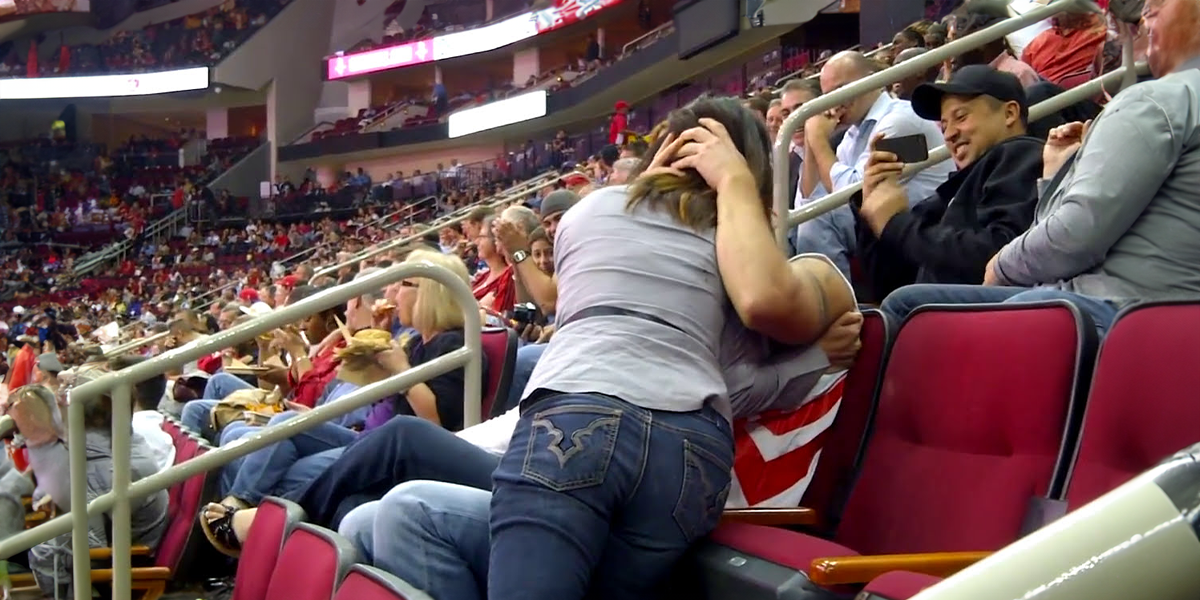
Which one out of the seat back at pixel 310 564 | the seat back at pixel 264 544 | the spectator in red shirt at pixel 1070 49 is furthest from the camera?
the spectator in red shirt at pixel 1070 49

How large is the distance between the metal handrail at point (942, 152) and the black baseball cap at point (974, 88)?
39 cm

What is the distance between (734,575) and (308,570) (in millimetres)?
842

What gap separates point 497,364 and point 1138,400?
178 cm

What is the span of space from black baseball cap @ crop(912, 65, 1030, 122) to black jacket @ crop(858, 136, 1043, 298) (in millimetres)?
128

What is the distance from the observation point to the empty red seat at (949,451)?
144 centimetres

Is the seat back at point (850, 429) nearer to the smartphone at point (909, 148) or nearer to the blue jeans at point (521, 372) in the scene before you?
the smartphone at point (909, 148)

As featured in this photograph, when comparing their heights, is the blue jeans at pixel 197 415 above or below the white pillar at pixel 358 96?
below

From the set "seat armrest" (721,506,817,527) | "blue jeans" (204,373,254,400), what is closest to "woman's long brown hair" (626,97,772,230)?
"seat armrest" (721,506,817,527)

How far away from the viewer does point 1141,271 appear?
6.06ft

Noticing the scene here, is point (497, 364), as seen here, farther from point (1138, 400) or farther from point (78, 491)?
point (1138, 400)

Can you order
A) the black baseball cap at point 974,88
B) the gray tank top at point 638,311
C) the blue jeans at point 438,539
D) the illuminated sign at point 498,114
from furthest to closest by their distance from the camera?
the illuminated sign at point 498,114 < the black baseball cap at point 974,88 < the blue jeans at point 438,539 < the gray tank top at point 638,311

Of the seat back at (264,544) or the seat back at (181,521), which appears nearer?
the seat back at (264,544)

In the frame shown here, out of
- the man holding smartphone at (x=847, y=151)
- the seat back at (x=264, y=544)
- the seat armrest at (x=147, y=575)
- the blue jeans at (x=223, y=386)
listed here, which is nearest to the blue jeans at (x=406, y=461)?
the seat back at (x=264, y=544)

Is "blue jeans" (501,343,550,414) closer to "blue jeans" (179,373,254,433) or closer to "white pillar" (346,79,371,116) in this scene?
"blue jeans" (179,373,254,433)
